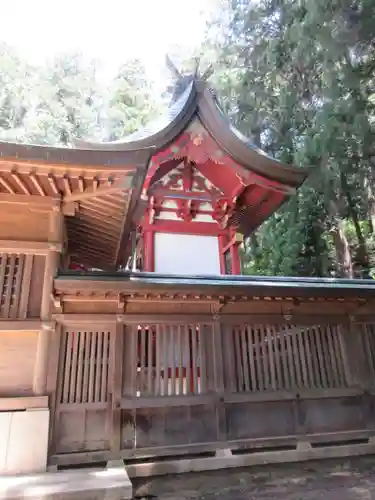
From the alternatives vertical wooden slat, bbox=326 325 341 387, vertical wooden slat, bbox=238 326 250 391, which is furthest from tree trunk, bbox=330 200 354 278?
vertical wooden slat, bbox=238 326 250 391

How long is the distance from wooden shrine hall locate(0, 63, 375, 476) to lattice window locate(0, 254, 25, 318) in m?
0.02

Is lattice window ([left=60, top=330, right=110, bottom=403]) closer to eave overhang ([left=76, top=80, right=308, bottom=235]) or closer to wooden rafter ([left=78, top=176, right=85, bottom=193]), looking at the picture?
wooden rafter ([left=78, top=176, right=85, bottom=193])

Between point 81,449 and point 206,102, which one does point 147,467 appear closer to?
point 81,449

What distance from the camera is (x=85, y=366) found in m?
5.22

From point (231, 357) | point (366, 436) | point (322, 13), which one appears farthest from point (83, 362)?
point (322, 13)

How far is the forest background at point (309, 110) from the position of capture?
35.9 ft

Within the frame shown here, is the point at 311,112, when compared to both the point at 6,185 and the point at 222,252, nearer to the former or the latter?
the point at 222,252

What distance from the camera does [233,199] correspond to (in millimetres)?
8820

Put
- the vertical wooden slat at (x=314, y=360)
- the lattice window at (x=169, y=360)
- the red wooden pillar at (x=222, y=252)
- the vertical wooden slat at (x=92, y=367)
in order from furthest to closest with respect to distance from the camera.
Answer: the red wooden pillar at (x=222, y=252) → the vertical wooden slat at (x=314, y=360) → the lattice window at (x=169, y=360) → the vertical wooden slat at (x=92, y=367)

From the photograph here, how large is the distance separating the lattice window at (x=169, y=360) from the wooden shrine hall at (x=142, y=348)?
0.07 feet

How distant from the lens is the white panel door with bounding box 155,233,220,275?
848 centimetres

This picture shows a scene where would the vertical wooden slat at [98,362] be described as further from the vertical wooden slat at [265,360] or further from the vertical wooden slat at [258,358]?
the vertical wooden slat at [265,360]

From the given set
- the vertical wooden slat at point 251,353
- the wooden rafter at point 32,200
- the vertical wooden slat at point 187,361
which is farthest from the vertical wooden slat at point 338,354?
the wooden rafter at point 32,200

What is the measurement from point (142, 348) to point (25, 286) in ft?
6.28
